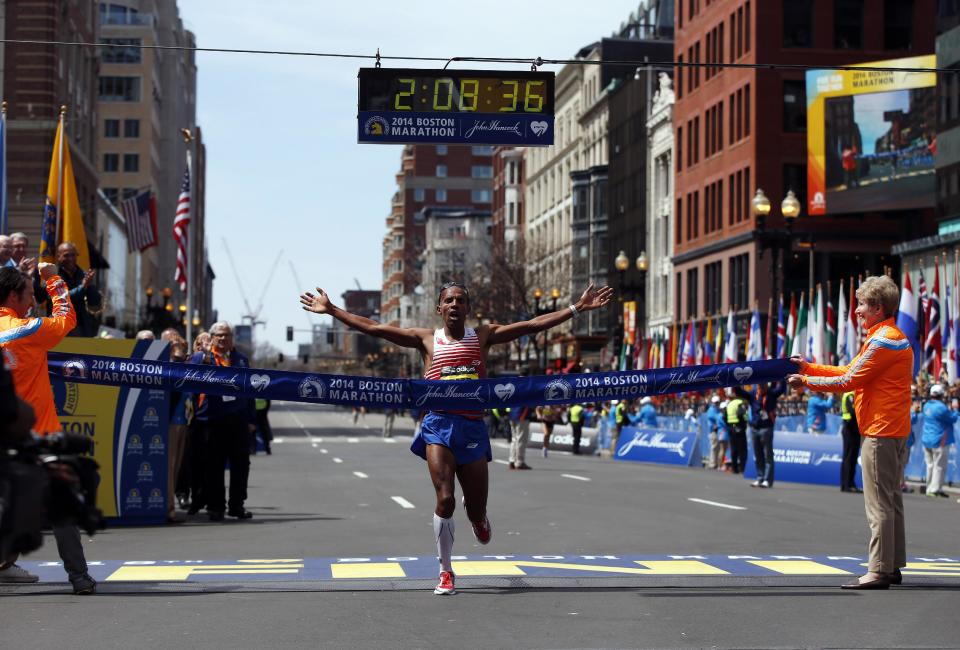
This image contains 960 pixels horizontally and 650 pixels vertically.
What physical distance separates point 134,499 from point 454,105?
19.7 feet

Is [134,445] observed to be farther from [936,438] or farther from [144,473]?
[936,438]

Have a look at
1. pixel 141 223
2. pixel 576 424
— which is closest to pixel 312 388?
pixel 576 424

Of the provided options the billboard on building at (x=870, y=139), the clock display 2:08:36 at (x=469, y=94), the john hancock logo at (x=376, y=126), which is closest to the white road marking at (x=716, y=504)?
the clock display 2:08:36 at (x=469, y=94)

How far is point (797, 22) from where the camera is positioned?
68.9 m

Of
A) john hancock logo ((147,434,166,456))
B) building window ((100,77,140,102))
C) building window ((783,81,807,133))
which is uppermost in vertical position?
building window ((100,77,140,102))

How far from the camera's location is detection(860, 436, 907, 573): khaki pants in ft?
37.6

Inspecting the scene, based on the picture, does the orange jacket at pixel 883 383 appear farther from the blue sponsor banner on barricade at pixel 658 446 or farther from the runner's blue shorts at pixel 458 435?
the blue sponsor banner on barricade at pixel 658 446

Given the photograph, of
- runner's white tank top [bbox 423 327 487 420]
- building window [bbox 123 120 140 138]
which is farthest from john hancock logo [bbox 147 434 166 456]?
building window [bbox 123 120 140 138]

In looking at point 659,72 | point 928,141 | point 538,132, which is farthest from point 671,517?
point 659,72

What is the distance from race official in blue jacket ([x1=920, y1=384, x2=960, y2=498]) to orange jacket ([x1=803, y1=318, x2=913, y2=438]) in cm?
1575

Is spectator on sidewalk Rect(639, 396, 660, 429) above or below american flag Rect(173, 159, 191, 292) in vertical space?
below

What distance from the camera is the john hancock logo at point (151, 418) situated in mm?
17922

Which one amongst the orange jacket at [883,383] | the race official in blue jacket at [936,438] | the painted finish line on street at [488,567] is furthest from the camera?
the race official in blue jacket at [936,438]

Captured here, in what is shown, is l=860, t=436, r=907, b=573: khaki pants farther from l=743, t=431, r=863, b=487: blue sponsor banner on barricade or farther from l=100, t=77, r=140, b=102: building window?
l=100, t=77, r=140, b=102: building window
